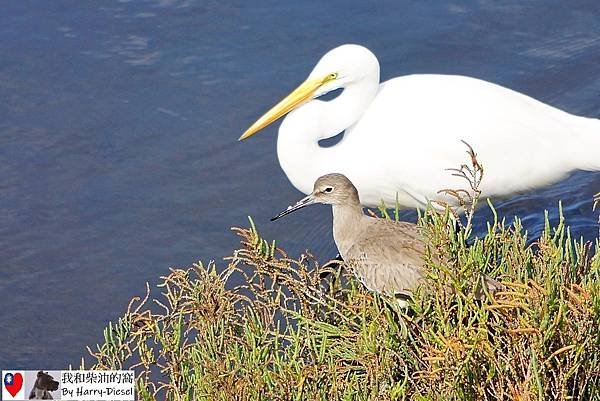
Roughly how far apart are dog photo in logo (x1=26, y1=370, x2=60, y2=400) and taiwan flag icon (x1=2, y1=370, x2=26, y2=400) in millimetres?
52

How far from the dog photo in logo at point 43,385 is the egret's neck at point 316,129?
2352 millimetres

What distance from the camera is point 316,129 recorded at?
638cm

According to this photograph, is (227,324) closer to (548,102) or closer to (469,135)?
(469,135)

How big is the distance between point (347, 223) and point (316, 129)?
4.12ft

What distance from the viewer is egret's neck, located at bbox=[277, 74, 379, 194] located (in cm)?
635

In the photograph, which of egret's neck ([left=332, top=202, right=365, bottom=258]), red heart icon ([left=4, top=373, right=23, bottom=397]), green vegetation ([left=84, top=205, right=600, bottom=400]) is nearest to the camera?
green vegetation ([left=84, top=205, right=600, bottom=400])

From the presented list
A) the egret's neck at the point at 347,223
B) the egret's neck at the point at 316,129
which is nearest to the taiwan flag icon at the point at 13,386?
the egret's neck at the point at 347,223

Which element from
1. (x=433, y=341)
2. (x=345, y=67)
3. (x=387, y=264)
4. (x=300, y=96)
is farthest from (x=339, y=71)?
(x=433, y=341)

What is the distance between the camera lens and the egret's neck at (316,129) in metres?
6.35

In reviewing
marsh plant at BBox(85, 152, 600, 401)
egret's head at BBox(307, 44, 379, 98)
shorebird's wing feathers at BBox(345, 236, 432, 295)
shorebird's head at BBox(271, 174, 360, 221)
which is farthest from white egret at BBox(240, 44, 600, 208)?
marsh plant at BBox(85, 152, 600, 401)

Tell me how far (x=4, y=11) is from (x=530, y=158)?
4850mm

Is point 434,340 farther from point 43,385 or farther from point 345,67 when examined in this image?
point 345,67

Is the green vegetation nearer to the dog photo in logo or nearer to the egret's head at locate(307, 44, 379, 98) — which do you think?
the dog photo in logo

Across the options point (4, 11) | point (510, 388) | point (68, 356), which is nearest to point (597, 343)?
point (510, 388)
